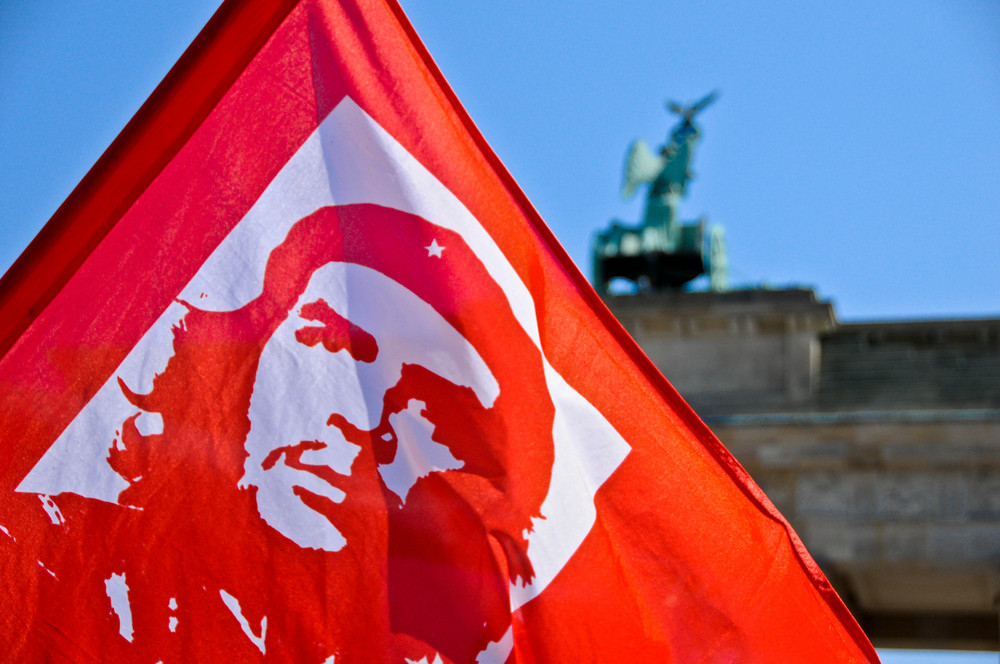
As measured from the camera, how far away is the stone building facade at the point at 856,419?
17578 millimetres

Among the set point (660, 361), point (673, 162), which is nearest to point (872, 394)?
point (660, 361)

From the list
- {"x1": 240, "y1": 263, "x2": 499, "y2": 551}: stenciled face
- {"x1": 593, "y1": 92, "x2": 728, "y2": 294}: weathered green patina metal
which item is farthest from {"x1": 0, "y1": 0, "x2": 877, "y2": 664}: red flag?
{"x1": 593, "y1": 92, "x2": 728, "y2": 294}: weathered green patina metal

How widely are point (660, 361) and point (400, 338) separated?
15.1m

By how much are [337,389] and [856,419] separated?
14.3 metres

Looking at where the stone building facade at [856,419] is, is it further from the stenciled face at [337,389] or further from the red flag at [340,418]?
the stenciled face at [337,389]

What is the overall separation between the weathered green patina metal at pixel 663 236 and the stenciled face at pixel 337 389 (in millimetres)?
16624

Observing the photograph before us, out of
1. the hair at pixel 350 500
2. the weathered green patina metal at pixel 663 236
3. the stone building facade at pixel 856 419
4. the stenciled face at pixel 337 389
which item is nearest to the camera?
the hair at pixel 350 500

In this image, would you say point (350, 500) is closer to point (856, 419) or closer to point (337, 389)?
point (337, 389)

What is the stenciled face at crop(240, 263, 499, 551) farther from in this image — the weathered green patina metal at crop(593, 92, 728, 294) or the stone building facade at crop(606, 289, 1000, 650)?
the weathered green patina metal at crop(593, 92, 728, 294)

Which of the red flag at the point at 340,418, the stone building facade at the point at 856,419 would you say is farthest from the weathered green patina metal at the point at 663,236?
the red flag at the point at 340,418

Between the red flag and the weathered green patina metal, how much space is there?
54.1ft

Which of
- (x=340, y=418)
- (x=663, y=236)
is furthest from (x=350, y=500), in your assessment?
(x=663, y=236)

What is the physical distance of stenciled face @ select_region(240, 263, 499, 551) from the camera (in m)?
4.24

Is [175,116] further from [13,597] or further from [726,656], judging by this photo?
[726,656]
